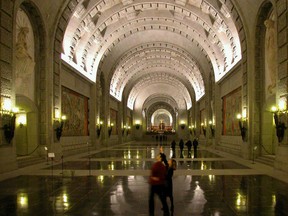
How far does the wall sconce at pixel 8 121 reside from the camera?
15.6m

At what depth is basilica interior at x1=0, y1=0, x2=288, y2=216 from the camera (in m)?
→ 10.5

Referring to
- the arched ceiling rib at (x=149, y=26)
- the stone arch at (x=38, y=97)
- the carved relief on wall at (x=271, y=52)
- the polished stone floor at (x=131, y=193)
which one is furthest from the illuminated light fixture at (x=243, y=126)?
the stone arch at (x=38, y=97)

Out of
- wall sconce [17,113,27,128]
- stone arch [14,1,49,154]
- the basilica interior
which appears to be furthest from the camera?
stone arch [14,1,49,154]

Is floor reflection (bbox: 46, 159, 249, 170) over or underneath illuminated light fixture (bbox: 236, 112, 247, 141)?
underneath

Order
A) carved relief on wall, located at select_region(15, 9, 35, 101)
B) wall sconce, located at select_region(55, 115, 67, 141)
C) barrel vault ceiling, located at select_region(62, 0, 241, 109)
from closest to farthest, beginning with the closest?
carved relief on wall, located at select_region(15, 9, 35, 101) → wall sconce, located at select_region(55, 115, 67, 141) → barrel vault ceiling, located at select_region(62, 0, 241, 109)

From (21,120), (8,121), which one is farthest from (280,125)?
(21,120)

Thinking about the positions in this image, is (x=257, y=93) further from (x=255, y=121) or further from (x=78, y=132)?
(x=78, y=132)

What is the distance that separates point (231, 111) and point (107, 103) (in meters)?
17.6

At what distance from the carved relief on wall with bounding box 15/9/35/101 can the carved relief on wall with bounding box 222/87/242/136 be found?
49.6 ft

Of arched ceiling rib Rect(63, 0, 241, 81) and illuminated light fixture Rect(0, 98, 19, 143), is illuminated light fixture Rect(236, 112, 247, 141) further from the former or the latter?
illuminated light fixture Rect(0, 98, 19, 143)

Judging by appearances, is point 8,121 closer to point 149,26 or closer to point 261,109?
point 261,109

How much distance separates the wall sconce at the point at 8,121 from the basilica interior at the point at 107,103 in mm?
48

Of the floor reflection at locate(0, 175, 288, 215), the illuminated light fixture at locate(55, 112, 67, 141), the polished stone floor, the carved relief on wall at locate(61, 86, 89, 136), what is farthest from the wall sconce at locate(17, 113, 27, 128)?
the floor reflection at locate(0, 175, 288, 215)

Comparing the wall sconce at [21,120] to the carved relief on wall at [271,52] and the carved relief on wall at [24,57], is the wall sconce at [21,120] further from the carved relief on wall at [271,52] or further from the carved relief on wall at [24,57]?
the carved relief on wall at [271,52]
